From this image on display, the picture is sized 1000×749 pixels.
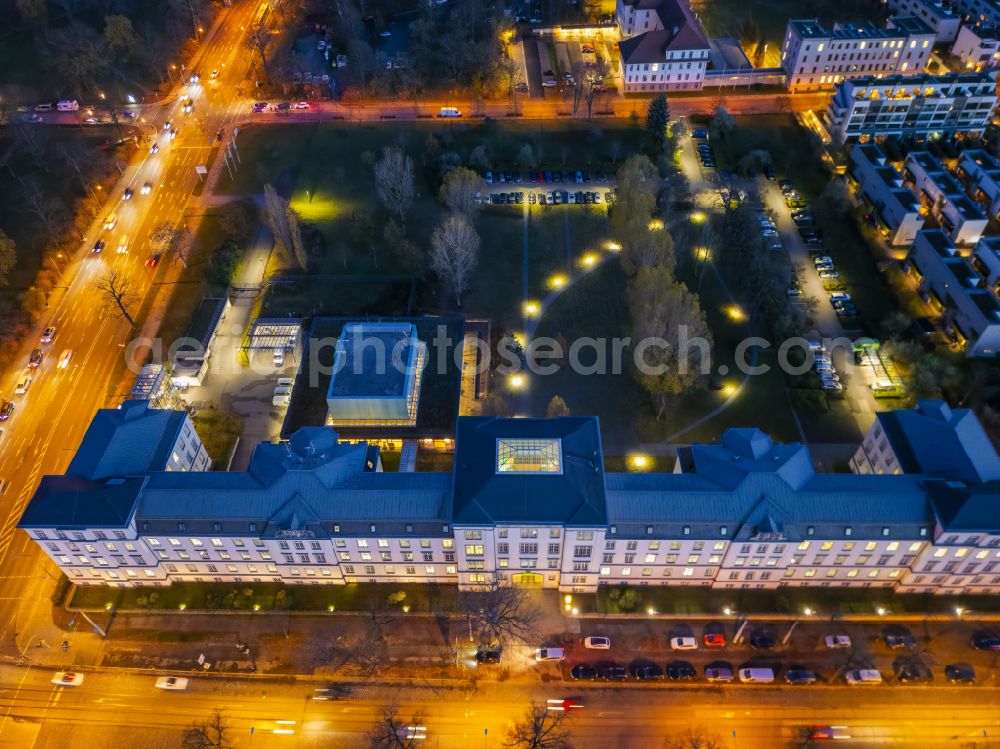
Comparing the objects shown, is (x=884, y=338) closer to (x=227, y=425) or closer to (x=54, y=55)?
(x=227, y=425)

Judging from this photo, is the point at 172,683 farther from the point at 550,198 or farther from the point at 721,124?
the point at 721,124

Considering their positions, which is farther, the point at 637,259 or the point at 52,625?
the point at 637,259

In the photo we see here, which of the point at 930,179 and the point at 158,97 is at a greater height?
the point at 158,97

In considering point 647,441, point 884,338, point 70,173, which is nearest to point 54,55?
point 70,173

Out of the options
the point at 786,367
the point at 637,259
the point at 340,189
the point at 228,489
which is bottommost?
the point at 228,489

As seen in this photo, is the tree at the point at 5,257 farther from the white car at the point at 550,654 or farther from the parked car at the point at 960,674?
the parked car at the point at 960,674

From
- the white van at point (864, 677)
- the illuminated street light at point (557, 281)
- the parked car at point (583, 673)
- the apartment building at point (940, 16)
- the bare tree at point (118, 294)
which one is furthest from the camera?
the apartment building at point (940, 16)

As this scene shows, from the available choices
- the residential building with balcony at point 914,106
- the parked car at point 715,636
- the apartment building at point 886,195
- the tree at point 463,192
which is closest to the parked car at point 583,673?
the parked car at point 715,636

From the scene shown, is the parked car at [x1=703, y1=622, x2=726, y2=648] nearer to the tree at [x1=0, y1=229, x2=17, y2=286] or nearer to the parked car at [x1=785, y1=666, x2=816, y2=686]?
the parked car at [x1=785, y1=666, x2=816, y2=686]
